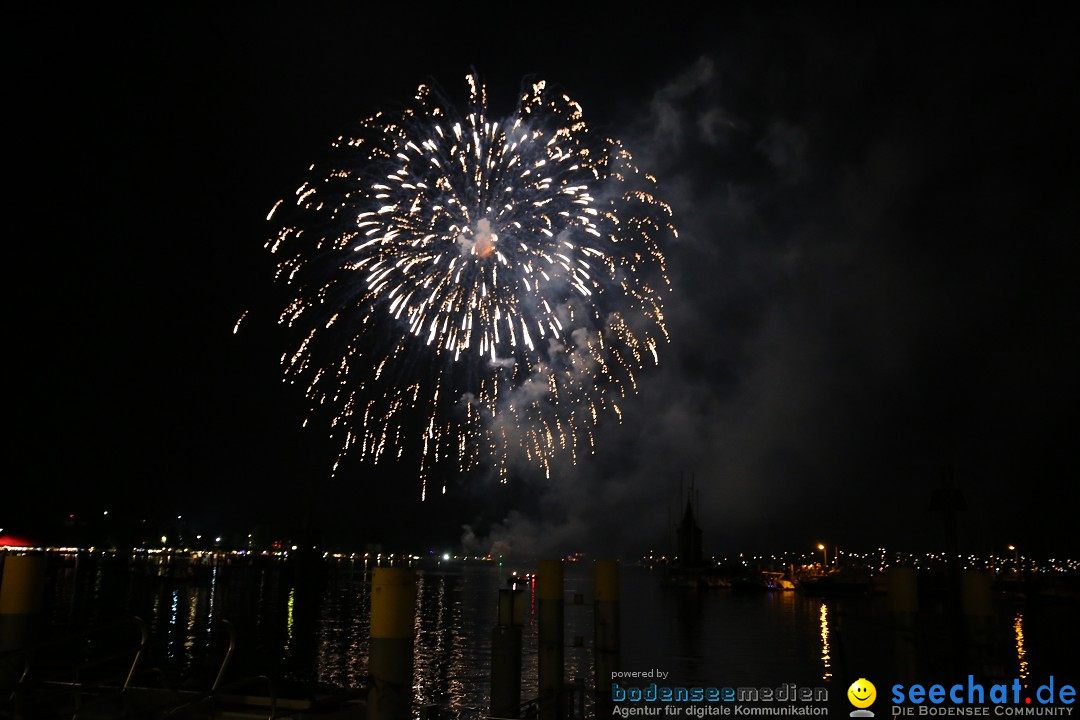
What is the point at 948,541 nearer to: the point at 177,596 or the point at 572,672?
the point at 572,672

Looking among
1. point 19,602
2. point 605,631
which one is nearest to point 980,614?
point 605,631

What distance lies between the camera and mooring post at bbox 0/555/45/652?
12742 mm

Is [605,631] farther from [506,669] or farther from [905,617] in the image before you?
[905,617]

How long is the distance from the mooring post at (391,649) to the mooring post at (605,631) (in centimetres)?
1129

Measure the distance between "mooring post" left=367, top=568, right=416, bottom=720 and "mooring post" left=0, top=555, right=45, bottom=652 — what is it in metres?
6.44

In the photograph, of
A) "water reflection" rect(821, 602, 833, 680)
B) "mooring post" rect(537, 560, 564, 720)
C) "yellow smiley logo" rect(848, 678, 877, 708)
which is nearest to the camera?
"yellow smiley logo" rect(848, 678, 877, 708)

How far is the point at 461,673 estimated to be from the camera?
136ft

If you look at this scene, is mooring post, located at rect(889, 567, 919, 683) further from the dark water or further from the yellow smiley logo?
the yellow smiley logo

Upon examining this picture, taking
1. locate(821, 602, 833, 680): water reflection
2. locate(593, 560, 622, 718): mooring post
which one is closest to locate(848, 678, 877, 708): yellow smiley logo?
locate(593, 560, 622, 718): mooring post

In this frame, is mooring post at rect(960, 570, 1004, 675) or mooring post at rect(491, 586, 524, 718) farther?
mooring post at rect(491, 586, 524, 718)

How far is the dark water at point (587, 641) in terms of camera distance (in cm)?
2361

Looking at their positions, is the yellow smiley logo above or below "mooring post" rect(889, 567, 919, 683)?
below

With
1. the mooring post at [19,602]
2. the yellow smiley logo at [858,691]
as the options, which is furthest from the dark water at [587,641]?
the mooring post at [19,602]

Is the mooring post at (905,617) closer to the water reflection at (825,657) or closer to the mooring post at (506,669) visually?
the mooring post at (506,669)
